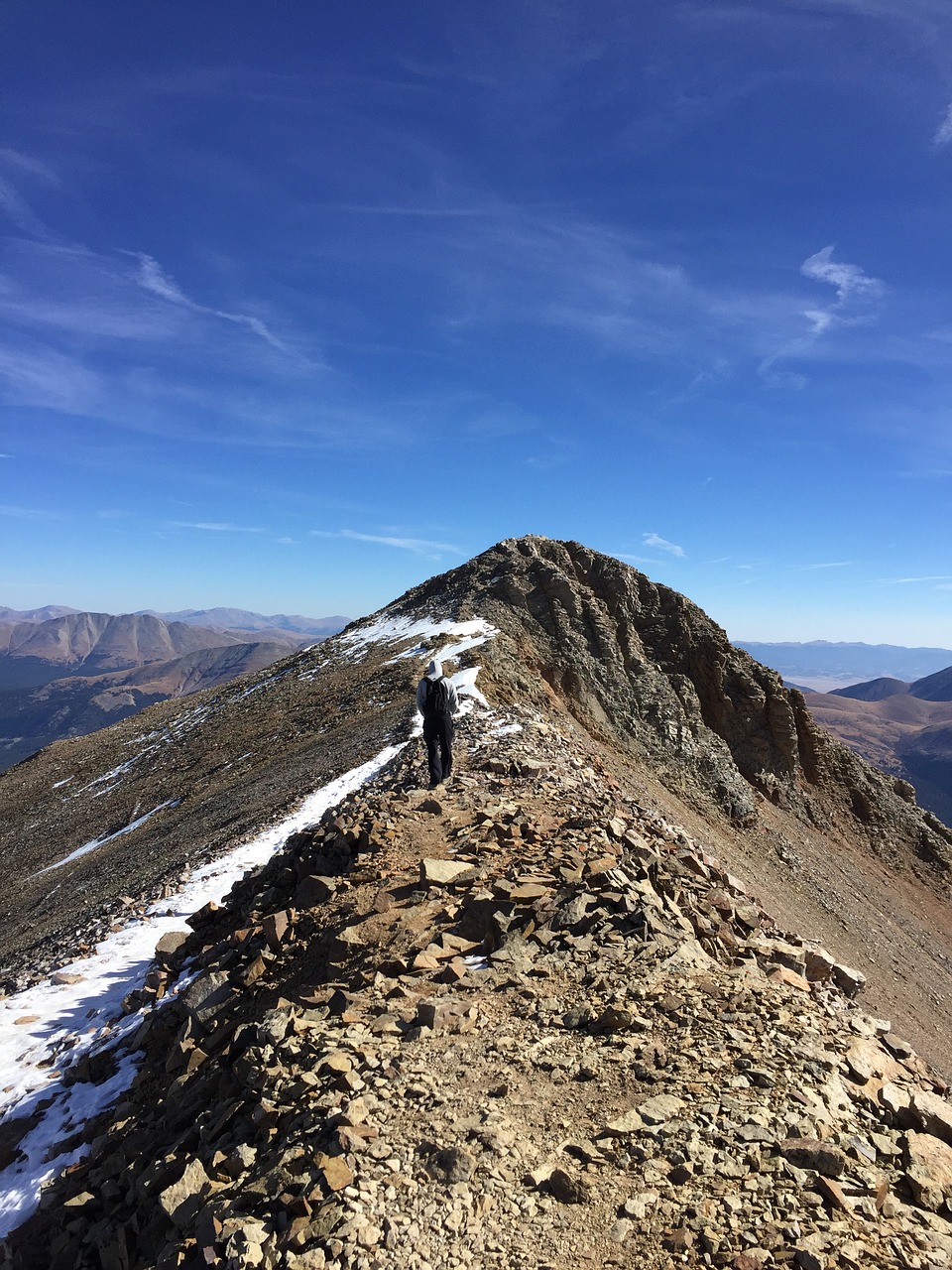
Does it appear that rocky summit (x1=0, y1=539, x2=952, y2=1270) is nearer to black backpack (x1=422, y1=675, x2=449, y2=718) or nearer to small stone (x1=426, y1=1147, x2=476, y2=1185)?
small stone (x1=426, y1=1147, x2=476, y2=1185)

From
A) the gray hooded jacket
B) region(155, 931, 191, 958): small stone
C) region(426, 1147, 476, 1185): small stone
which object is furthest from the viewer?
the gray hooded jacket

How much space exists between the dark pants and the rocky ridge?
12.7 feet

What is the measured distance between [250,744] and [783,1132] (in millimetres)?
28828

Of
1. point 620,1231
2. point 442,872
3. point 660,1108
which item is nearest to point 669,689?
point 442,872

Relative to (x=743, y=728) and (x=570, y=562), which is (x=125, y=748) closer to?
(x=570, y=562)

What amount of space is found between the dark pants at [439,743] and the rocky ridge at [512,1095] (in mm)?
3882

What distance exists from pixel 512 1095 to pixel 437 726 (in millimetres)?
8965

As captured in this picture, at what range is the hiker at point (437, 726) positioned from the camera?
14.2 meters

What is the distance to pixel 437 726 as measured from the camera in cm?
1424

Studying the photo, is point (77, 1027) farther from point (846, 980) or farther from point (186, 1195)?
point (846, 980)

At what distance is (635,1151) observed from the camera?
484 cm

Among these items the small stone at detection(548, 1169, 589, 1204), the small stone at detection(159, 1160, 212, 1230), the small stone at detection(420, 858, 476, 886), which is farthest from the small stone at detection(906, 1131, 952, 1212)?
the small stone at detection(420, 858, 476, 886)

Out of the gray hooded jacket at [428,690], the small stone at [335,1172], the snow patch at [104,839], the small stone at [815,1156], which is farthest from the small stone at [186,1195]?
the snow patch at [104,839]

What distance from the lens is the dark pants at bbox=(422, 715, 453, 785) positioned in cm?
1416
